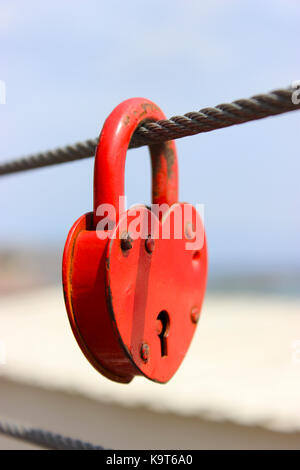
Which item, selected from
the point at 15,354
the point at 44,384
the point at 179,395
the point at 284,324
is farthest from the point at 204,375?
the point at 284,324

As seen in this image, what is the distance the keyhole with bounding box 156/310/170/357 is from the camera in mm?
620

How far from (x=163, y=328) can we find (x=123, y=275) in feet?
0.47

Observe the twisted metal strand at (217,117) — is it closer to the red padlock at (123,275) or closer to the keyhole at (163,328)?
the red padlock at (123,275)

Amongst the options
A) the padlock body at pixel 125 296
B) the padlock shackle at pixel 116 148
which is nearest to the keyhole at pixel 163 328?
the padlock body at pixel 125 296

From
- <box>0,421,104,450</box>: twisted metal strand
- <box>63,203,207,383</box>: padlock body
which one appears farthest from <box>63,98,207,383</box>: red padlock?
<box>0,421,104,450</box>: twisted metal strand

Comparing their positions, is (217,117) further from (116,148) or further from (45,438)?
(45,438)

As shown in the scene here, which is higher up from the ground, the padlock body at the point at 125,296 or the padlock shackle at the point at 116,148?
A: the padlock shackle at the point at 116,148

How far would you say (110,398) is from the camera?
348 centimetres

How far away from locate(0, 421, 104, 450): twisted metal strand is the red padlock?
18 cm

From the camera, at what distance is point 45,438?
2.53 feet

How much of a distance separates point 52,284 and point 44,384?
1183 centimetres

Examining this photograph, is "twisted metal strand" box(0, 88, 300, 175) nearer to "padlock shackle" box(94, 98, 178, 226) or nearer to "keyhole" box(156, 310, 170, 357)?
"padlock shackle" box(94, 98, 178, 226)

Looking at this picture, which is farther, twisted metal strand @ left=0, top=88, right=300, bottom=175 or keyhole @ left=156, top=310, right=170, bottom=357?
keyhole @ left=156, top=310, right=170, bottom=357

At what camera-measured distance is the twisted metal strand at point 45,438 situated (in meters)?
0.70
